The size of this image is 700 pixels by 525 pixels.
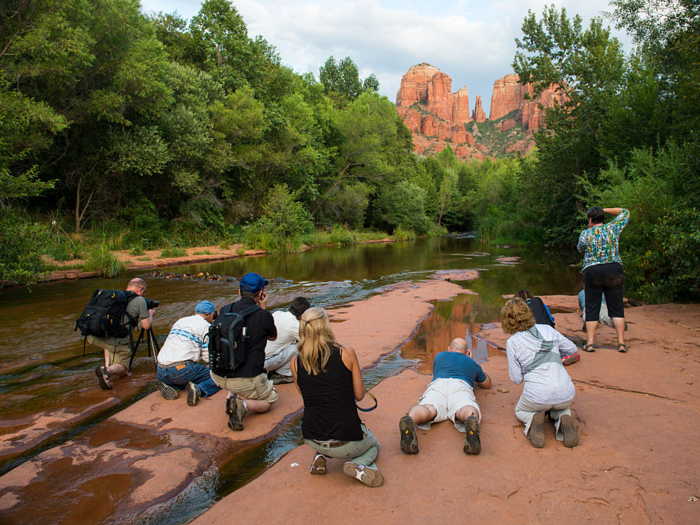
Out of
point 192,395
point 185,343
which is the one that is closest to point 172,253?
point 185,343

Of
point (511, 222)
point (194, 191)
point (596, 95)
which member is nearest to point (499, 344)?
point (596, 95)

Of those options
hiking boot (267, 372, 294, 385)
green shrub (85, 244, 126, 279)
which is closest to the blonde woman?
hiking boot (267, 372, 294, 385)

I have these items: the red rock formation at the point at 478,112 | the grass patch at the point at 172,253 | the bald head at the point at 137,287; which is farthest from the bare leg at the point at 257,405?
the red rock formation at the point at 478,112

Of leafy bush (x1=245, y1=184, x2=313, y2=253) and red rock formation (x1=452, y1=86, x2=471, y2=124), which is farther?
red rock formation (x1=452, y1=86, x2=471, y2=124)

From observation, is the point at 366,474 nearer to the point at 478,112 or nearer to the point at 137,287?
the point at 137,287

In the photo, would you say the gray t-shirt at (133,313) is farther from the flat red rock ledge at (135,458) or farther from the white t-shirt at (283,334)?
the white t-shirt at (283,334)

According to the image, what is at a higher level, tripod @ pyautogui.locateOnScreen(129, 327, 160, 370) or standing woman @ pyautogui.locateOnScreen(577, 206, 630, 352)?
standing woman @ pyautogui.locateOnScreen(577, 206, 630, 352)

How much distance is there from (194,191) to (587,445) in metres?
26.9

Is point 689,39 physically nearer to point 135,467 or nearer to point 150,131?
point 135,467

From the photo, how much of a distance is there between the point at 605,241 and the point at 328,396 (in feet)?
15.6

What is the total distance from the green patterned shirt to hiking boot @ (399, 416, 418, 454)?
3.88 metres

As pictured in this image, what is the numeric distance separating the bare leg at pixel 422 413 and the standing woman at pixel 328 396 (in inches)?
27.5

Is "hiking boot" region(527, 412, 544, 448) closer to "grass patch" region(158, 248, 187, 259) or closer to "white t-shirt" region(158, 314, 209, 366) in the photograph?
"white t-shirt" region(158, 314, 209, 366)

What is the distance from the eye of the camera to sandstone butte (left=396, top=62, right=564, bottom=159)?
547 feet
